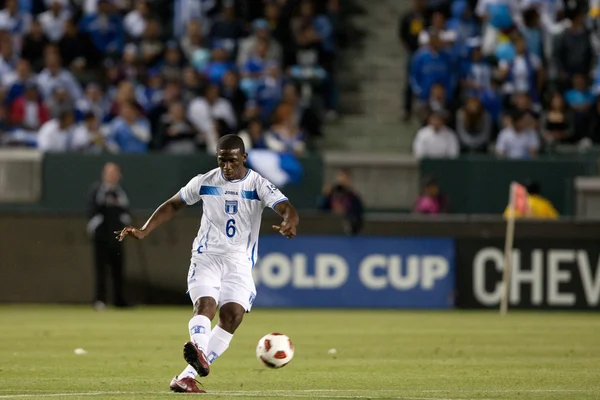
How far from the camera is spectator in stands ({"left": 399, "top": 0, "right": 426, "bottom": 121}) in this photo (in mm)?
25797

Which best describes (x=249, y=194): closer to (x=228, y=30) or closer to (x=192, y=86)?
(x=192, y=86)

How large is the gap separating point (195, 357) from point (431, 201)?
1369 centimetres

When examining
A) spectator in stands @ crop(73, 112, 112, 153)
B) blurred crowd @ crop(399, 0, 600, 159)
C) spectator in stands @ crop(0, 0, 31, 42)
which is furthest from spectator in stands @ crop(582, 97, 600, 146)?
spectator in stands @ crop(0, 0, 31, 42)

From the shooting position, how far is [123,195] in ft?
71.5

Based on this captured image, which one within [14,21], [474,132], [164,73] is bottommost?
[474,132]

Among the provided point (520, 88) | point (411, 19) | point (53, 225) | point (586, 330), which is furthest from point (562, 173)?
point (53, 225)

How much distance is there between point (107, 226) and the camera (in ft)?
71.1

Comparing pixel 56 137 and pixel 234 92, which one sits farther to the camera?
pixel 234 92

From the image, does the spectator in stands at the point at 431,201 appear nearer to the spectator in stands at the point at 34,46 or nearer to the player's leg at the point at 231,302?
the spectator in stands at the point at 34,46

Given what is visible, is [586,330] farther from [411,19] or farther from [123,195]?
[411,19]

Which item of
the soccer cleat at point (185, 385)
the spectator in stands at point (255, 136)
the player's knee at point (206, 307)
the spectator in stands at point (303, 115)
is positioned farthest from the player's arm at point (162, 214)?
the spectator in stands at point (303, 115)

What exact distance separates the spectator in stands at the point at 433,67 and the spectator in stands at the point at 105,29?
18.0 ft

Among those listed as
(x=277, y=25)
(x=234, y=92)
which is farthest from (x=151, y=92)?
(x=277, y=25)

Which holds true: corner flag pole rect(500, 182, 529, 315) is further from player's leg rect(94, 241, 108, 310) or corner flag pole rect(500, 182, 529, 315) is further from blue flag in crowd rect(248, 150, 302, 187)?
player's leg rect(94, 241, 108, 310)
